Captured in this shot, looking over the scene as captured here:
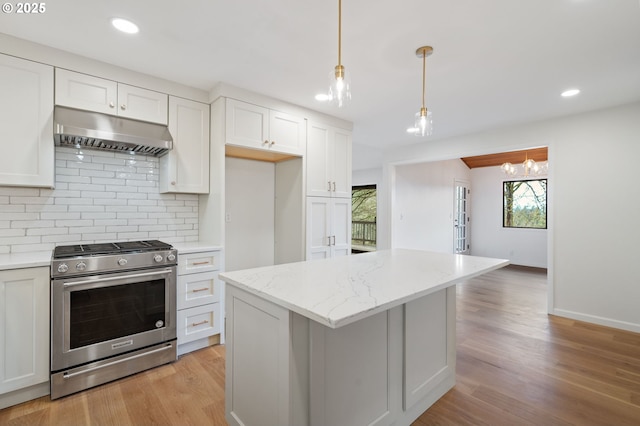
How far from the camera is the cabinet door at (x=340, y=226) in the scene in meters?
3.72

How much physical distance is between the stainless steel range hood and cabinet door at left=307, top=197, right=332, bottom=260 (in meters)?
1.62

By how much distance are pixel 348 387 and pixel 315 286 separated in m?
0.52

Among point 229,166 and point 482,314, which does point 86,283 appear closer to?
point 229,166

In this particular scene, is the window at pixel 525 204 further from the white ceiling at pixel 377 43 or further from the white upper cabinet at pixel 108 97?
the white upper cabinet at pixel 108 97

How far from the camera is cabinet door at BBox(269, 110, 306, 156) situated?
10.4 ft

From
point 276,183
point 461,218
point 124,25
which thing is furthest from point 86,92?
point 461,218

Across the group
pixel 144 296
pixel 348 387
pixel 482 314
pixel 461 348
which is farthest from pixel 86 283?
pixel 482 314

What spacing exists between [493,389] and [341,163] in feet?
8.98

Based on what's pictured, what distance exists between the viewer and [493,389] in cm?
215

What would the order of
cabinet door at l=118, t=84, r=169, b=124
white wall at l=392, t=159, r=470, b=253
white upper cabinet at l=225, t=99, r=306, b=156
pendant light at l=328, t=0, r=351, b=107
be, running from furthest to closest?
white wall at l=392, t=159, r=470, b=253 → white upper cabinet at l=225, t=99, r=306, b=156 → cabinet door at l=118, t=84, r=169, b=124 → pendant light at l=328, t=0, r=351, b=107

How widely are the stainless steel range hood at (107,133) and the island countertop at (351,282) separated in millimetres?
1537

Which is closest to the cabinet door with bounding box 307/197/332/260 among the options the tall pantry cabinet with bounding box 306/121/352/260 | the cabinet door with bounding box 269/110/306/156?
the tall pantry cabinet with bounding box 306/121/352/260

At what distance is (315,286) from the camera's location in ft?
4.59

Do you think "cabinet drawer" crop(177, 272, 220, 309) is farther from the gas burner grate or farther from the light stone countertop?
the light stone countertop
